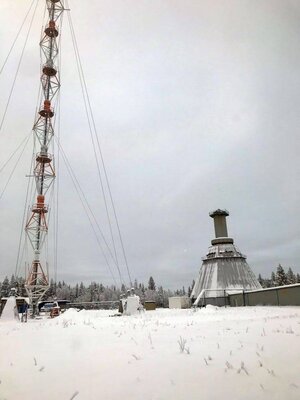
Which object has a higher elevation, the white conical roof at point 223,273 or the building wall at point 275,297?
the white conical roof at point 223,273

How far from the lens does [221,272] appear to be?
46312mm

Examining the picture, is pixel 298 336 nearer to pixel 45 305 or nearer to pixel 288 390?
pixel 288 390

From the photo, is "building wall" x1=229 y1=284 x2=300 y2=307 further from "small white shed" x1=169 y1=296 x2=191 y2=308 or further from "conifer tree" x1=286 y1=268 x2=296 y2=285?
"conifer tree" x1=286 y1=268 x2=296 y2=285

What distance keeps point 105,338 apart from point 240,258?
42912mm

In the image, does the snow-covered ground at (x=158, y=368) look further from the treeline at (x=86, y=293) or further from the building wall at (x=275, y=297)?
the treeline at (x=86, y=293)

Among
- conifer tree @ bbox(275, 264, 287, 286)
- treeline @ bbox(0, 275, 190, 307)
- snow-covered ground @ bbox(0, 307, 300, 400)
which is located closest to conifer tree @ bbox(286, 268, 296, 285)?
conifer tree @ bbox(275, 264, 287, 286)

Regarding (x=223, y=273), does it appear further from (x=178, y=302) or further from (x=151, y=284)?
(x=151, y=284)

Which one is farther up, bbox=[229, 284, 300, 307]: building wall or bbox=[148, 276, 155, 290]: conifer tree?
bbox=[148, 276, 155, 290]: conifer tree

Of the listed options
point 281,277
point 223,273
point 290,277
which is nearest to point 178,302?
point 223,273

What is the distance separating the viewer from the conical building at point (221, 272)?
42688 mm

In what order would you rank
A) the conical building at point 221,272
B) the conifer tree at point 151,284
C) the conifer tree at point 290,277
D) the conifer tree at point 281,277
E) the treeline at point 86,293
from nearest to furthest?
the conical building at point 221,272, the conifer tree at point 281,277, the conifer tree at point 290,277, the treeline at point 86,293, the conifer tree at point 151,284

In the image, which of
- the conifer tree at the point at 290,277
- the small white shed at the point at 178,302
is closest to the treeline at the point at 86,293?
the conifer tree at the point at 290,277

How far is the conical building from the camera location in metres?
42.7

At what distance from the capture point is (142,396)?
471 centimetres
